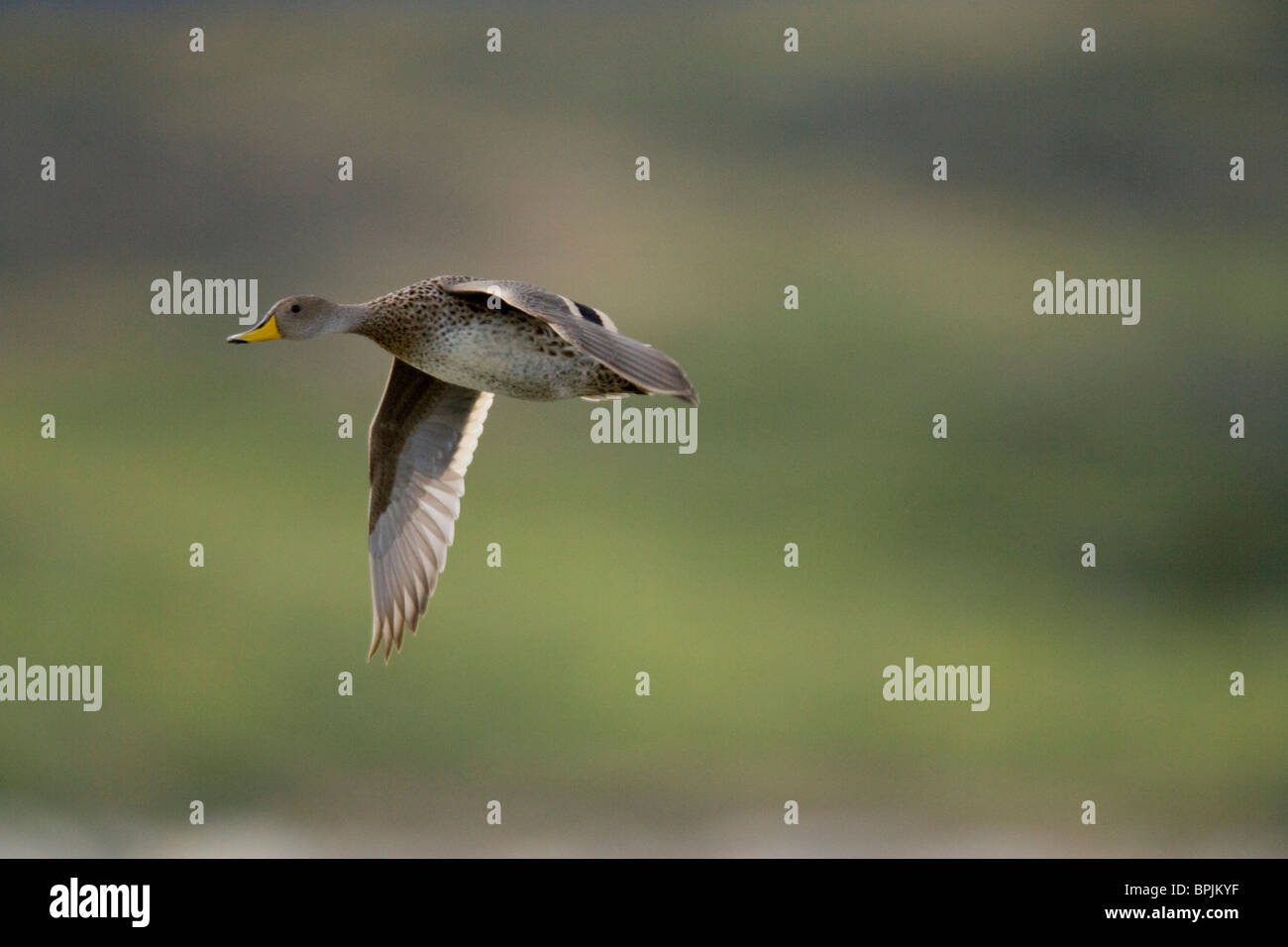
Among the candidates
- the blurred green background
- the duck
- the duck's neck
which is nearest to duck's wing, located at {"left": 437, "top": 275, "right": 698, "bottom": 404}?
the duck

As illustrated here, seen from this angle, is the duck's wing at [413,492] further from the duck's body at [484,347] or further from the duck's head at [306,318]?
the duck's body at [484,347]

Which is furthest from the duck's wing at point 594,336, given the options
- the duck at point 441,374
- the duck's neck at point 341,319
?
the duck's neck at point 341,319

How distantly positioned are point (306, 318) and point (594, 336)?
6.21 ft

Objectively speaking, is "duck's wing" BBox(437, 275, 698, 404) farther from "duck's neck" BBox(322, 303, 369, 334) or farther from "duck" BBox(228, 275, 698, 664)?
"duck's neck" BBox(322, 303, 369, 334)

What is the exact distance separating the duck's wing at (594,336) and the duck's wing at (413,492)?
153 centimetres

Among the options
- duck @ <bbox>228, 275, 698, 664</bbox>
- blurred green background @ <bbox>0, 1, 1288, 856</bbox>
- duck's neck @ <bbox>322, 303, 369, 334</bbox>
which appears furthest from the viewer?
blurred green background @ <bbox>0, 1, 1288, 856</bbox>

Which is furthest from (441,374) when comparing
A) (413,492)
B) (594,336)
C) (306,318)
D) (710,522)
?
(710,522)

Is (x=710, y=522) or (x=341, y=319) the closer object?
(x=341, y=319)

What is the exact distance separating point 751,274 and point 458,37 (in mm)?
6501

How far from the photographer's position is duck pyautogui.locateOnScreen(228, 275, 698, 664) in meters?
9.87

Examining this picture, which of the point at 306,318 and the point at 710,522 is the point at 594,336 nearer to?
the point at 306,318

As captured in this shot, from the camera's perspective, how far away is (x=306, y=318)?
10938 millimetres

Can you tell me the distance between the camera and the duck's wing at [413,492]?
12086 mm

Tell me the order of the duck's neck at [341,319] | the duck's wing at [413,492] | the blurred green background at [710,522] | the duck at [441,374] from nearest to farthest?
the duck at [441,374]
the duck's neck at [341,319]
the duck's wing at [413,492]
the blurred green background at [710,522]
